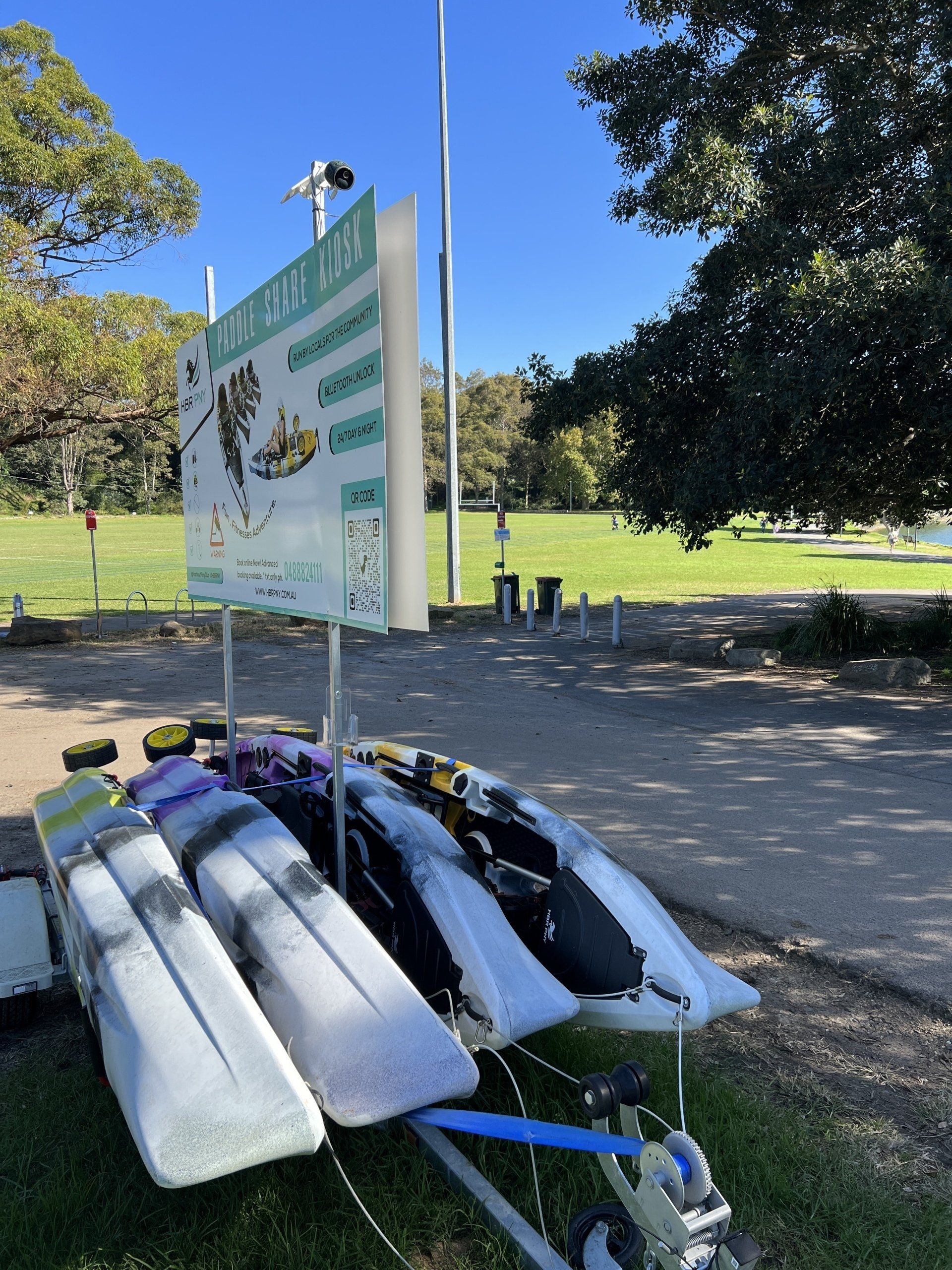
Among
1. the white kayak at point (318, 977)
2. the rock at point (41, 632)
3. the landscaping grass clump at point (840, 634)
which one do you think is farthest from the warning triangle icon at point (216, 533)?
the rock at point (41, 632)

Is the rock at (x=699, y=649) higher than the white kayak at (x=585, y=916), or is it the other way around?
the white kayak at (x=585, y=916)

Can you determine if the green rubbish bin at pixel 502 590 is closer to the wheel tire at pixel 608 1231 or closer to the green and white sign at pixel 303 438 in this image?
the green and white sign at pixel 303 438

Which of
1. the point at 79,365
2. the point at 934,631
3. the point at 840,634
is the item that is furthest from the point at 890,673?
the point at 79,365

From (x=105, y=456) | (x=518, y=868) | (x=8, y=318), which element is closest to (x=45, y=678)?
(x=8, y=318)

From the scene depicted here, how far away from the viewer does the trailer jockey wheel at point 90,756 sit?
4758 mm

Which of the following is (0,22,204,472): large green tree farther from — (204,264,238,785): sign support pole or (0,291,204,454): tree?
(204,264,238,785): sign support pole

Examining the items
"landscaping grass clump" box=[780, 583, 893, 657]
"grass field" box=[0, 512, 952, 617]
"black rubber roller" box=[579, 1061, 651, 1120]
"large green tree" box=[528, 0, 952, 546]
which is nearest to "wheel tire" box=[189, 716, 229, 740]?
"black rubber roller" box=[579, 1061, 651, 1120]

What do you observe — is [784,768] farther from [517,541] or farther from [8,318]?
[517,541]

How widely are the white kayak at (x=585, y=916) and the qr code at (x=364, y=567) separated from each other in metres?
1.07

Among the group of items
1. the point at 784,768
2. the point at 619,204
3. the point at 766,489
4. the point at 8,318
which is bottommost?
the point at 784,768

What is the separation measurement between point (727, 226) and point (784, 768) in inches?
269

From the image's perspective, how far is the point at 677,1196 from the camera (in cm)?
210

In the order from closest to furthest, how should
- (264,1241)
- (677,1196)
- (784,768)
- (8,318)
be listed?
(677,1196) < (264,1241) < (784,768) < (8,318)

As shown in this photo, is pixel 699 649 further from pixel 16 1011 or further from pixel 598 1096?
pixel 598 1096
